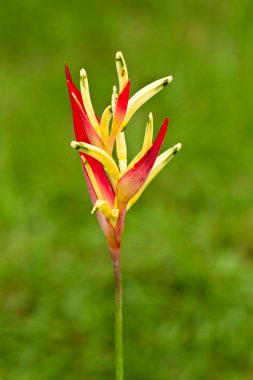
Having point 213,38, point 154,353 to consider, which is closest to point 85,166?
point 154,353

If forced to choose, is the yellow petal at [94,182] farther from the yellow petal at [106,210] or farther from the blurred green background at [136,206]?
the blurred green background at [136,206]

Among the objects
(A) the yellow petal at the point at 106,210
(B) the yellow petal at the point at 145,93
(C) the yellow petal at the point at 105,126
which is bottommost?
(A) the yellow petal at the point at 106,210

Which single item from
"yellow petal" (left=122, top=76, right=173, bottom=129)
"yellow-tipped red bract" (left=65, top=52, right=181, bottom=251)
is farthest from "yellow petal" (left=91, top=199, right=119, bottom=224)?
"yellow petal" (left=122, top=76, right=173, bottom=129)

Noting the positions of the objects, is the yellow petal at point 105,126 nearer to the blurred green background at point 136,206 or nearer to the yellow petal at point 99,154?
the yellow petal at point 99,154

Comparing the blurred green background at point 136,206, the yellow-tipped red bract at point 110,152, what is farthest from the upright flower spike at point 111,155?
the blurred green background at point 136,206

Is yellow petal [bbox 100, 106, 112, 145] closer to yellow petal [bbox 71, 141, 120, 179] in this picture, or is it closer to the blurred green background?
yellow petal [bbox 71, 141, 120, 179]

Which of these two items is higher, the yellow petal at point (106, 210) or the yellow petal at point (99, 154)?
the yellow petal at point (99, 154)

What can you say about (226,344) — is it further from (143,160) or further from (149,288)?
(143,160)

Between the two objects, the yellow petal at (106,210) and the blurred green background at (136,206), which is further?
the blurred green background at (136,206)
